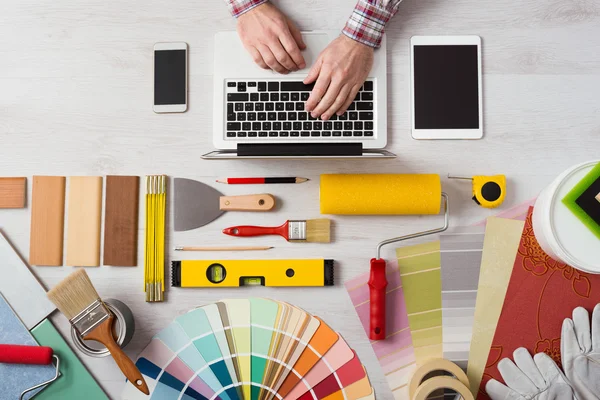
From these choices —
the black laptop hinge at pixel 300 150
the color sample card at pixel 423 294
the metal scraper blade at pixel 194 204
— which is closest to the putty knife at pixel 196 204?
the metal scraper blade at pixel 194 204

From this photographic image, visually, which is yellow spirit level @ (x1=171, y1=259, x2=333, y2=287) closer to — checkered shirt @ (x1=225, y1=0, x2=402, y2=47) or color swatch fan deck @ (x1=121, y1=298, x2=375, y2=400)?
color swatch fan deck @ (x1=121, y1=298, x2=375, y2=400)

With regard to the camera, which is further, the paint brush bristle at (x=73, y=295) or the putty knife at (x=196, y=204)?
the putty knife at (x=196, y=204)

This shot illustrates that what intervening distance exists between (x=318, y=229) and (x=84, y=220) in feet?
1.61

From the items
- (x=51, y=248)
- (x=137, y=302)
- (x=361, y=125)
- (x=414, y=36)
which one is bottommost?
(x=137, y=302)

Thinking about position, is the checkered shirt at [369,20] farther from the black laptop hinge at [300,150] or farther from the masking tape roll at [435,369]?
the masking tape roll at [435,369]

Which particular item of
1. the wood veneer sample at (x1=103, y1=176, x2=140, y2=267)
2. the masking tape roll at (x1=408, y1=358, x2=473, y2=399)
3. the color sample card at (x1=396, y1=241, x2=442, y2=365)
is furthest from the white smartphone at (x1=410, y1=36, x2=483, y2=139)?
the wood veneer sample at (x1=103, y1=176, x2=140, y2=267)

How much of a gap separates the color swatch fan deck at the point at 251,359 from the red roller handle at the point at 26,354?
17cm

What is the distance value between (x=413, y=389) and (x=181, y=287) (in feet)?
1.64

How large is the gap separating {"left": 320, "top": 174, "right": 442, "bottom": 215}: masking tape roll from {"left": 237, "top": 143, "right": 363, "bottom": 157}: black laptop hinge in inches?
2.7

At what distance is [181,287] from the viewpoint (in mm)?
946

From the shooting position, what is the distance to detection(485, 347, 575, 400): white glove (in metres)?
0.90

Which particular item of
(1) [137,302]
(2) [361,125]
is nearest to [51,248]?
(1) [137,302]

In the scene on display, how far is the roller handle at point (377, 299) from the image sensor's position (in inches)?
35.5

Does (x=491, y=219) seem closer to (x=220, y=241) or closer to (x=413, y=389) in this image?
(x=413, y=389)
